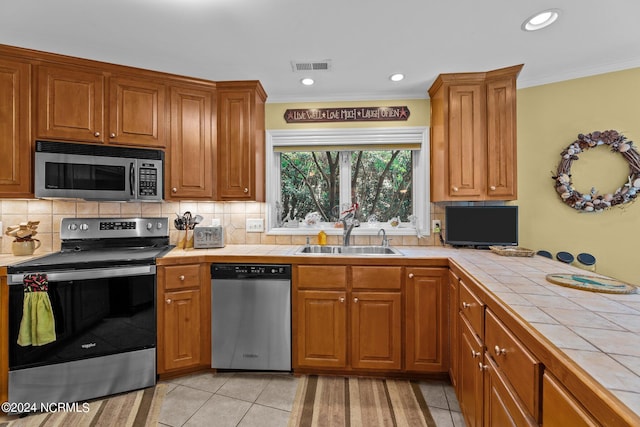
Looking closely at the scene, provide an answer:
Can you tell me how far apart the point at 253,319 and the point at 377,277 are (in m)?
0.97

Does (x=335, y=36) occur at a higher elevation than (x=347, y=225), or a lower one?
higher

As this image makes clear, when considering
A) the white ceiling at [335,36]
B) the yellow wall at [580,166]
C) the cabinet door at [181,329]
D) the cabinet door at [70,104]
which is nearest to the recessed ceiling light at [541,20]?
the white ceiling at [335,36]

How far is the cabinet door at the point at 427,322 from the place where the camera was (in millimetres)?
2021

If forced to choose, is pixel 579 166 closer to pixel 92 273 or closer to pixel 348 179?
pixel 348 179

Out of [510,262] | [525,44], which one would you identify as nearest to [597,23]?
[525,44]

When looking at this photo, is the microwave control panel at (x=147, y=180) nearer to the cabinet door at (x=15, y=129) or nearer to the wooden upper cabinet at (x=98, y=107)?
the wooden upper cabinet at (x=98, y=107)

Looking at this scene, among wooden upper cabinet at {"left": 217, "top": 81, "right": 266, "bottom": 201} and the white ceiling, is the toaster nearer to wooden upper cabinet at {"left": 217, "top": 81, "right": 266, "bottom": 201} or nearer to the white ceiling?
wooden upper cabinet at {"left": 217, "top": 81, "right": 266, "bottom": 201}

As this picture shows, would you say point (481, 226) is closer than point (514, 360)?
No

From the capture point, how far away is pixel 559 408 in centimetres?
71

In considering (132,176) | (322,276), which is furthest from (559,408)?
(132,176)

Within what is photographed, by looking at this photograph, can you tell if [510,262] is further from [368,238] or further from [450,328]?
[368,238]

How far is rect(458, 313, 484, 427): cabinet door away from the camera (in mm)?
1322

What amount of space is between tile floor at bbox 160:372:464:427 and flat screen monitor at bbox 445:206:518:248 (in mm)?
1111

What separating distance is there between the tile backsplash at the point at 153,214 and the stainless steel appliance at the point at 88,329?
0.38 metres
